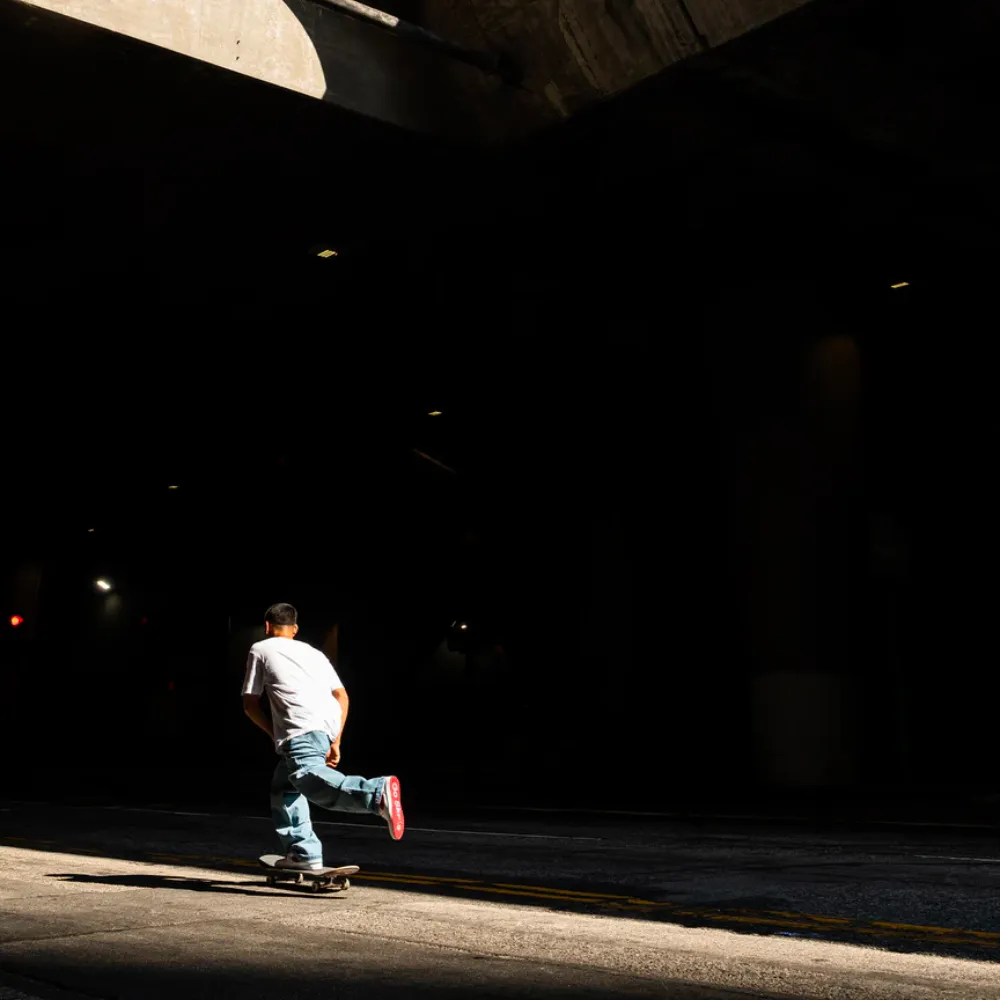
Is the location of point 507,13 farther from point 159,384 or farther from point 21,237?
point 159,384

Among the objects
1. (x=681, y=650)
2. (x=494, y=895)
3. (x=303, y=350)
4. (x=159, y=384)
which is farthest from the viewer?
(x=681, y=650)

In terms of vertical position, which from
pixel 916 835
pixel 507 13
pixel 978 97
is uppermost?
pixel 507 13

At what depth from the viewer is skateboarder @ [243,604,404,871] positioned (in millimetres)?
8039

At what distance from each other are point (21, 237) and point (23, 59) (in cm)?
556

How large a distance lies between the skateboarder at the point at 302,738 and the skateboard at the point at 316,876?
65mm

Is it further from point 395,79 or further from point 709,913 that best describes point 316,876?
point 395,79

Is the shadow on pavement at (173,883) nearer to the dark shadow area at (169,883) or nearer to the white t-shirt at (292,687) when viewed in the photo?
the dark shadow area at (169,883)

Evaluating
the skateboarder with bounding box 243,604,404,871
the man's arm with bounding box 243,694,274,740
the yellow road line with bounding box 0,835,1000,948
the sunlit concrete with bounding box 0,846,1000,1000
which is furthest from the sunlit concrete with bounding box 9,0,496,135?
the sunlit concrete with bounding box 0,846,1000,1000

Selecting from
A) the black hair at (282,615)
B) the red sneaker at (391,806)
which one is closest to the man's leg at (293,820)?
the red sneaker at (391,806)

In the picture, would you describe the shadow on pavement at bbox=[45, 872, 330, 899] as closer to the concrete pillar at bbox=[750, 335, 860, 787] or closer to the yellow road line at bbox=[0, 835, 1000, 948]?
the yellow road line at bbox=[0, 835, 1000, 948]

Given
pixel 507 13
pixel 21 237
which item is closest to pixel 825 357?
pixel 507 13

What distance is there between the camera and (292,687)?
328 inches

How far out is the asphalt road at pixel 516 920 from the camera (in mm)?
5539

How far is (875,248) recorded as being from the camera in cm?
1995
